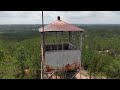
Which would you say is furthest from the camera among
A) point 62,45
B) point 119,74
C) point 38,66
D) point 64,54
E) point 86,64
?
point 86,64
